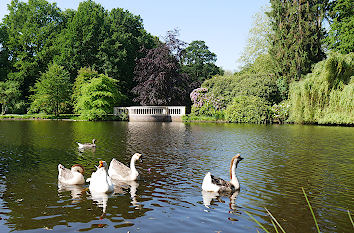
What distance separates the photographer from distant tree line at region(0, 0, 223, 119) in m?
48.6

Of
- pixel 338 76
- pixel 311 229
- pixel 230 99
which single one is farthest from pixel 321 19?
pixel 311 229

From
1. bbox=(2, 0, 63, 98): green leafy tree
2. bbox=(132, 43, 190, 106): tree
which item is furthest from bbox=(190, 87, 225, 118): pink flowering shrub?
bbox=(2, 0, 63, 98): green leafy tree

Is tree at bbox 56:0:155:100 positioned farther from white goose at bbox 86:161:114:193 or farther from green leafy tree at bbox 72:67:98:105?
white goose at bbox 86:161:114:193

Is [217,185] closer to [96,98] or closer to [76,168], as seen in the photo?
[76,168]

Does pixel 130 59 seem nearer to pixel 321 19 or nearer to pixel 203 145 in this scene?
pixel 321 19

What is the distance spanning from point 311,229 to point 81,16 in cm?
5262

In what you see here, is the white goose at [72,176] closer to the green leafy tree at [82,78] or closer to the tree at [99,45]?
the green leafy tree at [82,78]

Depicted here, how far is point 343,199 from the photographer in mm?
8359

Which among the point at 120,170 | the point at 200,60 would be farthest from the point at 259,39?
the point at 120,170

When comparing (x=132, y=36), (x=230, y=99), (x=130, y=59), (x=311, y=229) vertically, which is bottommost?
(x=311, y=229)

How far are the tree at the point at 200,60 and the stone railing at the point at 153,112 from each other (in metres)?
18.6

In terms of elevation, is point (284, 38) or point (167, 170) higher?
point (284, 38)

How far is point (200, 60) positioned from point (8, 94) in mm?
35155

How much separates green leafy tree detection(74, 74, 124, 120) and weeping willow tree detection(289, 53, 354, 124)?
2381 centimetres
